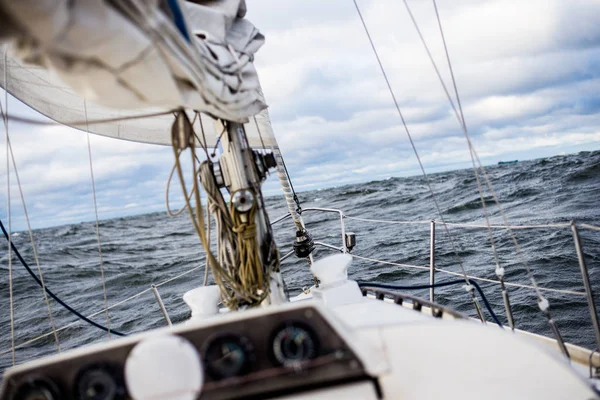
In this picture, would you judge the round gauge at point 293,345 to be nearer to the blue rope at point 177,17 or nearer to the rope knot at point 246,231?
the rope knot at point 246,231

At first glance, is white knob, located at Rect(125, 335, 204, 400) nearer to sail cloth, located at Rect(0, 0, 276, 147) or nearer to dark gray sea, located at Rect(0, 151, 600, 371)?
sail cloth, located at Rect(0, 0, 276, 147)

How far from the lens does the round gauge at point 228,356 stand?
1497 mm

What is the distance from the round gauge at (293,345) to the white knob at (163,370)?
0.92ft

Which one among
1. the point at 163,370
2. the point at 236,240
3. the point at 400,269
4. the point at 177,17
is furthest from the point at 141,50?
the point at 400,269

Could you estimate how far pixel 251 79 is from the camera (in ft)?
7.59

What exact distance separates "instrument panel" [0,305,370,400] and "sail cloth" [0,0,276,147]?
36.0 inches

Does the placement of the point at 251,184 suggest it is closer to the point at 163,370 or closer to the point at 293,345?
the point at 293,345

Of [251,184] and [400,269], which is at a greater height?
[251,184]

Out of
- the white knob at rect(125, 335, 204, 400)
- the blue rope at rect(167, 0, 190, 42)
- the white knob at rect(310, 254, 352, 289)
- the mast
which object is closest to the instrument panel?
the white knob at rect(125, 335, 204, 400)

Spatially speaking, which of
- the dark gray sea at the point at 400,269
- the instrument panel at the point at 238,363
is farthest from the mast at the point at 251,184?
the dark gray sea at the point at 400,269

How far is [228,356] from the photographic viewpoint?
1.50 m

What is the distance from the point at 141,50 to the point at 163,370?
1.05 metres

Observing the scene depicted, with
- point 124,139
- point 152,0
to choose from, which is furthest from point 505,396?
point 124,139

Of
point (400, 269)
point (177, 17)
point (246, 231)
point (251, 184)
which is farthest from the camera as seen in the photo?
point (400, 269)
